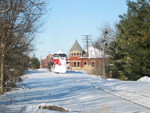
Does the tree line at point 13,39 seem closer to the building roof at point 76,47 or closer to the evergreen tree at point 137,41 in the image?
the evergreen tree at point 137,41

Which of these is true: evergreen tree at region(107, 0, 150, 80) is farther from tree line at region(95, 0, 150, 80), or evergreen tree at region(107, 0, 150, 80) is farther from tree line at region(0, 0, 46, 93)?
tree line at region(0, 0, 46, 93)

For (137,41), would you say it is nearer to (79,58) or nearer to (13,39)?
(13,39)

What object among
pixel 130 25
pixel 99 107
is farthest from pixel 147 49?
pixel 99 107

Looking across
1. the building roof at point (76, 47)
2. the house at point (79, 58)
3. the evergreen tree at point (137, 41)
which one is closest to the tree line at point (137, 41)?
the evergreen tree at point (137, 41)

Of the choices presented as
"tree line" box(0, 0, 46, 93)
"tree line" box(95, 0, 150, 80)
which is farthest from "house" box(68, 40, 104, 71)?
"tree line" box(0, 0, 46, 93)

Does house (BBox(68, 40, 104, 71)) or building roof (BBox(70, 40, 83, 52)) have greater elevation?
building roof (BBox(70, 40, 83, 52))

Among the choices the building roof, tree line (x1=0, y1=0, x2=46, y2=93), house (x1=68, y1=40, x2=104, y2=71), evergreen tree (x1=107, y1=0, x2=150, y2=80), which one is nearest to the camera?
tree line (x1=0, y1=0, x2=46, y2=93)

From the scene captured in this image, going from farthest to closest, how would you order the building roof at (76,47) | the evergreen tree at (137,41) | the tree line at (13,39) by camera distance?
the building roof at (76,47)
the evergreen tree at (137,41)
the tree line at (13,39)

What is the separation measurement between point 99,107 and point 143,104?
2036 mm

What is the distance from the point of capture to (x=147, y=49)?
2931cm

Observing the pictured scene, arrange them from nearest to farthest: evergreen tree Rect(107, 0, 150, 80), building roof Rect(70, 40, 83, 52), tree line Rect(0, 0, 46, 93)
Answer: tree line Rect(0, 0, 46, 93), evergreen tree Rect(107, 0, 150, 80), building roof Rect(70, 40, 83, 52)

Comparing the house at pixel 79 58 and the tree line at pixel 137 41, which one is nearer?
the tree line at pixel 137 41

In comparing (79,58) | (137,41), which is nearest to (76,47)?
(79,58)

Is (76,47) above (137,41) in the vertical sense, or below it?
above
